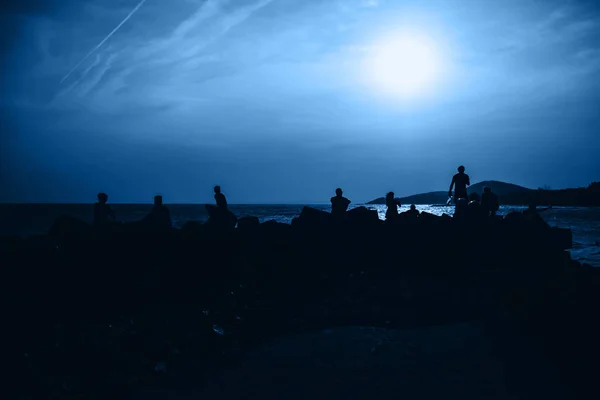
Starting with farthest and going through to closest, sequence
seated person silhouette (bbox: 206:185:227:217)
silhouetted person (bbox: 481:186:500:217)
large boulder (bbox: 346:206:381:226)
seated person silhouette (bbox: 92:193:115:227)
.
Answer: silhouetted person (bbox: 481:186:500:217)
large boulder (bbox: 346:206:381:226)
seated person silhouette (bbox: 92:193:115:227)
seated person silhouette (bbox: 206:185:227:217)

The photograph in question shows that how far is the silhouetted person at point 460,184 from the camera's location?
13.9 meters

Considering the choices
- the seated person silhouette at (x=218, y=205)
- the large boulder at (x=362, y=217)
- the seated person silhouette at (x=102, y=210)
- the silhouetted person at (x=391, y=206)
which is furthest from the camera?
the silhouetted person at (x=391, y=206)

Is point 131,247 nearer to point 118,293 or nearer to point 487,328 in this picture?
point 118,293

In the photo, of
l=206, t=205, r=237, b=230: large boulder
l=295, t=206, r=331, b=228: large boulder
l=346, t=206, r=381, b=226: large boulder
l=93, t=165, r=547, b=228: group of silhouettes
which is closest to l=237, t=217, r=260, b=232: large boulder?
l=206, t=205, r=237, b=230: large boulder

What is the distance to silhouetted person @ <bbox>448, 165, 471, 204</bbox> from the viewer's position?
1391 cm

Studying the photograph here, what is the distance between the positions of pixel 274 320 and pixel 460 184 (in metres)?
9.82

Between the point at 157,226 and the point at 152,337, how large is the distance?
12.6ft

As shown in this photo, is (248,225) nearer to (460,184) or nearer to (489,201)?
(460,184)

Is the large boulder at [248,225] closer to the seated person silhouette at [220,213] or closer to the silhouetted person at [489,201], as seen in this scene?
the seated person silhouette at [220,213]

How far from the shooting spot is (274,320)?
689 centimetres

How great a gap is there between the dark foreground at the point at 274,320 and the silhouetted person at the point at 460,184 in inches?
132

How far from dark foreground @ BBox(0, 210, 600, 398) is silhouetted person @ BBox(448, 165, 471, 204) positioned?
3.35 metres

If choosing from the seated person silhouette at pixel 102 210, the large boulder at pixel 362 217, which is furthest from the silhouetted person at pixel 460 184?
the seated person silhouette at pixel 102 210

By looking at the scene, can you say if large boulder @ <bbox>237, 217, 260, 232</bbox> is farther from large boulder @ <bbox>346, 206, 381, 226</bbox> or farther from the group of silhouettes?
large boulder @ <bbox>346, 206, 381, 226</bbox>
